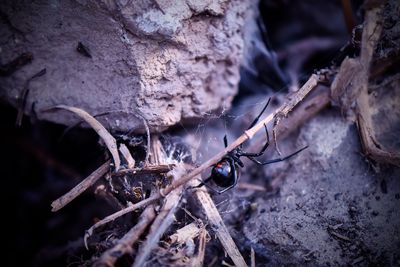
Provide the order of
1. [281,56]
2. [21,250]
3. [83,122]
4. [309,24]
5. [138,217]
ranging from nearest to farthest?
1. [138,217]
2. [83,122]
3. [21,250]
4. [281,56]
5. [309,24]

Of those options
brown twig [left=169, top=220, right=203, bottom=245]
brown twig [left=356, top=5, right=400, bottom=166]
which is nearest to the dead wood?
brown twig [left=169, top=220, right=203, bottom=245]

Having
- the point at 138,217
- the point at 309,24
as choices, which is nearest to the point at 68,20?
the point at 138,217

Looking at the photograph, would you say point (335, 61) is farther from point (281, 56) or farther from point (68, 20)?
point (68, 20)

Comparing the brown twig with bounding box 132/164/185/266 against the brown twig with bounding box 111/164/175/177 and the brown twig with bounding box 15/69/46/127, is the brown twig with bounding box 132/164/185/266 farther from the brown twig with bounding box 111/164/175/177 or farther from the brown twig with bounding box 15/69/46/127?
the brown twig with bounding box 15/69/46/127

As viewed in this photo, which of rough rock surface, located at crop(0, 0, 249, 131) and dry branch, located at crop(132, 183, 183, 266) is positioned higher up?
rough rock surface, located at crop(0, 0, 249, 131)

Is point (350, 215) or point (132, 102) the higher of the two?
point (132, 102)

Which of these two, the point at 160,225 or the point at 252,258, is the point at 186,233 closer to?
the point at 160,225

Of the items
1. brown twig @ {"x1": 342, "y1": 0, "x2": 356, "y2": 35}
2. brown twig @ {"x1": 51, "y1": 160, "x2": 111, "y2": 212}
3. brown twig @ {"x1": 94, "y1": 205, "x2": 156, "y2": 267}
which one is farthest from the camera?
brown twig @ {"x1": 342, "y1": 0, "x2": 356, "y2": 35}
